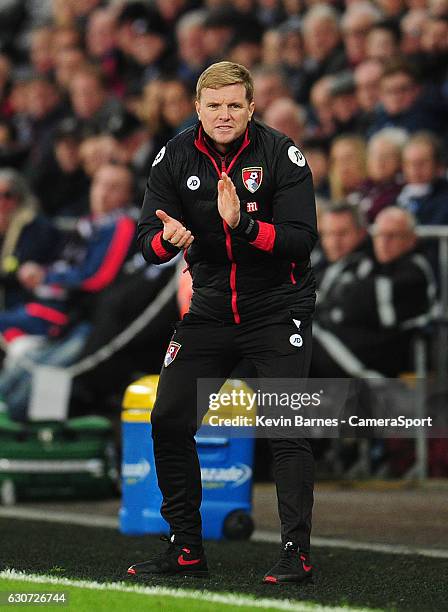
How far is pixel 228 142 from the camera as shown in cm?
580

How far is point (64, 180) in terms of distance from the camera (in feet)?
49.1

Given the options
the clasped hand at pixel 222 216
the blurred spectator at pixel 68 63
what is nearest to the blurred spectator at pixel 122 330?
the clasped hand at pixel 222 216

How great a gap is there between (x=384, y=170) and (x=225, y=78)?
5678 mm

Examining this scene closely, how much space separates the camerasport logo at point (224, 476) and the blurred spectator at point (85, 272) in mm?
3511

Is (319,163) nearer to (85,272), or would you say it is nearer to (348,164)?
(348,164)

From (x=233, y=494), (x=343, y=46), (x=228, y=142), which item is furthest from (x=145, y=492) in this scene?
(x=343, y=46)

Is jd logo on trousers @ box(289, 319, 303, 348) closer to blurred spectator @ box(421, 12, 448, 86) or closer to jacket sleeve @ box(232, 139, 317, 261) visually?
jacket sleeve @ box(232, 139, 317, 261)

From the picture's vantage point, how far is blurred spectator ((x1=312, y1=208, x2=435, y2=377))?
1030 centimetres

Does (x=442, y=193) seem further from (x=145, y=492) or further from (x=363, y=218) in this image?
(x=145, y=492)

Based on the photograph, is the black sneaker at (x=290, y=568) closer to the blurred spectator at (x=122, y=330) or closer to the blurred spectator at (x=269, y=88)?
the blurred spectator at (x=122, y=330)

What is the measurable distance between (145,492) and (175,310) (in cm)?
299

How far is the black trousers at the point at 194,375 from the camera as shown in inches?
231

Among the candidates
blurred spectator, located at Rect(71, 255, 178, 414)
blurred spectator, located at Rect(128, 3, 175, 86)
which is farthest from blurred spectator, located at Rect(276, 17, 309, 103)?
blurred spectator, located at Rect(71, 255, 178, 414)

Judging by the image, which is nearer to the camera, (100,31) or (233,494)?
(233,494)
